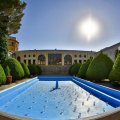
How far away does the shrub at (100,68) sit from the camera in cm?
1788

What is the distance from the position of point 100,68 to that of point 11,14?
10.9 metres

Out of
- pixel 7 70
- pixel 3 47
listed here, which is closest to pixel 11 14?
pixel 3 47

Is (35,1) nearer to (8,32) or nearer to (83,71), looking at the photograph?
(8,32)

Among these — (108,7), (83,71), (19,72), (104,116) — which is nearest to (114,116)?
(104,116)

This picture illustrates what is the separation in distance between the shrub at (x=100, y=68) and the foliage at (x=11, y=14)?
9.59 metres

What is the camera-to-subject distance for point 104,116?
437cm

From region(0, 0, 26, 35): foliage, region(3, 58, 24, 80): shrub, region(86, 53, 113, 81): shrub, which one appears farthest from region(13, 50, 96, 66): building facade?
region(86, 53, 113, 81): shrub

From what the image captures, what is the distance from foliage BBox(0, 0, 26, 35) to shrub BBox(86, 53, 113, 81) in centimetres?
959

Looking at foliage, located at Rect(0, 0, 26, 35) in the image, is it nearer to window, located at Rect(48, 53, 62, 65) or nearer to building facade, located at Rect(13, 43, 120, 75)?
building facade, located at Rect(13, 43, 120, 75)

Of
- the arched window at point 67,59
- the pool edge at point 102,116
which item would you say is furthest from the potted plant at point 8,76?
the arched window at point 67,59

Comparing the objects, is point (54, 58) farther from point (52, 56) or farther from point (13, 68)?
point (13, 68)

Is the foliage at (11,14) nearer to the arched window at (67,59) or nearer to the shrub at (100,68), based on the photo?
the shrub at (100,68)

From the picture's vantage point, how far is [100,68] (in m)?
17.9

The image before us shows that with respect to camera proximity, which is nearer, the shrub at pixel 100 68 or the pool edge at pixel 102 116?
the pool edge at pixel 102 116
